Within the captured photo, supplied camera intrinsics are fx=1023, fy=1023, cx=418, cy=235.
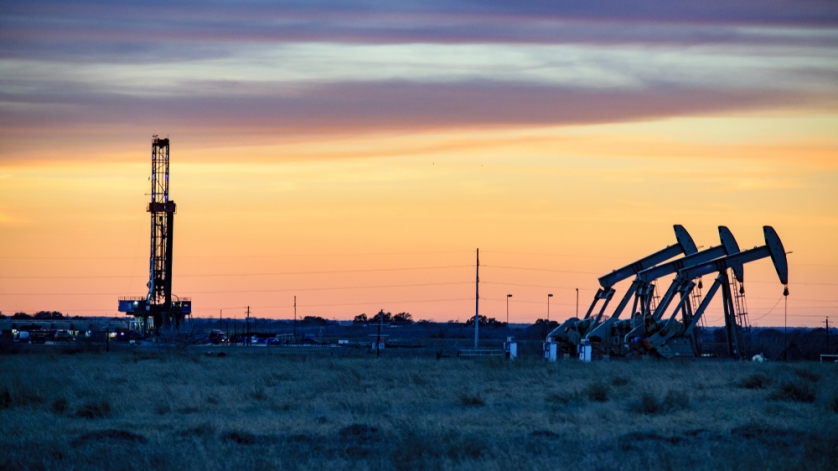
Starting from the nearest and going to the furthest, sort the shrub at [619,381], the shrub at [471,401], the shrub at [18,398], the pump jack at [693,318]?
1. the shrub at [471,401]
2. the shrub at [18,398]
3. the shrub at [619,381]
4. the pump jack at [693,318]

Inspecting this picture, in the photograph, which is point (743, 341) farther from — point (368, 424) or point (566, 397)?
point (368, 424)

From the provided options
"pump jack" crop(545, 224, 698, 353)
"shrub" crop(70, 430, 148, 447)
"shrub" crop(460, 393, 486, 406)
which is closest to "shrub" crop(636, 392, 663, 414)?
"shrub" crop(460, 393, 486, 406)

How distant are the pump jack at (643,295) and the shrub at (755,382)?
17378 mm

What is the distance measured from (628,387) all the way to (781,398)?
4.15 meters

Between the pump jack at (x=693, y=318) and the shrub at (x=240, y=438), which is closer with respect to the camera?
the shrub at (x=240, y=438)

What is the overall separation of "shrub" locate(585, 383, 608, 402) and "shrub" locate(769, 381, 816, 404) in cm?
399

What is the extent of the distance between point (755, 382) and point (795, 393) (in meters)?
3.87

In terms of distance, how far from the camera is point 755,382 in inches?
1123

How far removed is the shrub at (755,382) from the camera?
28.3m

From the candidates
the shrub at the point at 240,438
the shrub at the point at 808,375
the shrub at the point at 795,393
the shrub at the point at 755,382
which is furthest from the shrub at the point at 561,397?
the shrub at the point at 240,438

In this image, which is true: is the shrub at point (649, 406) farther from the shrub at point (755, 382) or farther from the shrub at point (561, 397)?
the shrub at point (755, 382)

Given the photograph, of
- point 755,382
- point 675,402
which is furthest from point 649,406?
point 755,382

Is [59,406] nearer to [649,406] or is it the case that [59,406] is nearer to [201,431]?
[201,431]

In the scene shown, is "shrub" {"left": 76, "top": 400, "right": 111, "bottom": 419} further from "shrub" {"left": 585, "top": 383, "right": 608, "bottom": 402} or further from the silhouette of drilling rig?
the silhouette of drilling rig
